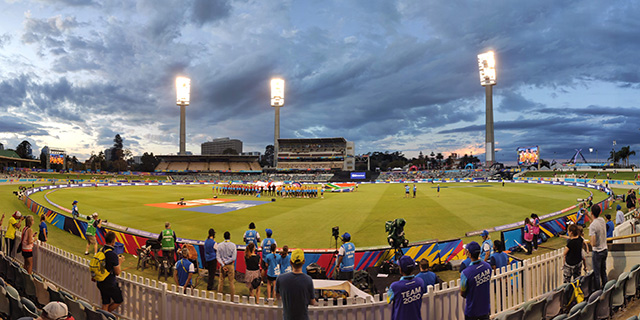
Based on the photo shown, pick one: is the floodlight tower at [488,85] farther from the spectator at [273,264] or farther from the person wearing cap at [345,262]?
the spectator at [273,264]

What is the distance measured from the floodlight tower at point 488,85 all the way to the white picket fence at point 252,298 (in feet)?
348

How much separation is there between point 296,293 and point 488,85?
116287 millimetres

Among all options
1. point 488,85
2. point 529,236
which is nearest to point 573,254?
point 529,236

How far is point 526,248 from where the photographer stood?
40.2ft

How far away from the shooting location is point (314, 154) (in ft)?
417

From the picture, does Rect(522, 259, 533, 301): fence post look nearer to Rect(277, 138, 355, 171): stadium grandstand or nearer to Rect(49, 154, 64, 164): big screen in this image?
Rect(277, 138, 355, 171): stadium grandstand

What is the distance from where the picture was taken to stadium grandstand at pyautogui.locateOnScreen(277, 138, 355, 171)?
398 ft

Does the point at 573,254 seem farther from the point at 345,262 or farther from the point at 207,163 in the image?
the point at 207,163

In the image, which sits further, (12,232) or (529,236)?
(529,236)

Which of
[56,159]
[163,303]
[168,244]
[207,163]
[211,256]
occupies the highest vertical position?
[56,159]

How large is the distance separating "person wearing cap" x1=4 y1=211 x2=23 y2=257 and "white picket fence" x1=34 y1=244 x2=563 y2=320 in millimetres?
2634

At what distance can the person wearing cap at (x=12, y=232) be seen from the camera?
9.43 metres

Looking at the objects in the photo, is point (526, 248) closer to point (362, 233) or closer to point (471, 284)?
point (362, 233)

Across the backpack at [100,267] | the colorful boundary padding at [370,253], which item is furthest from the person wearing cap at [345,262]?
the backpack at [100,267]
